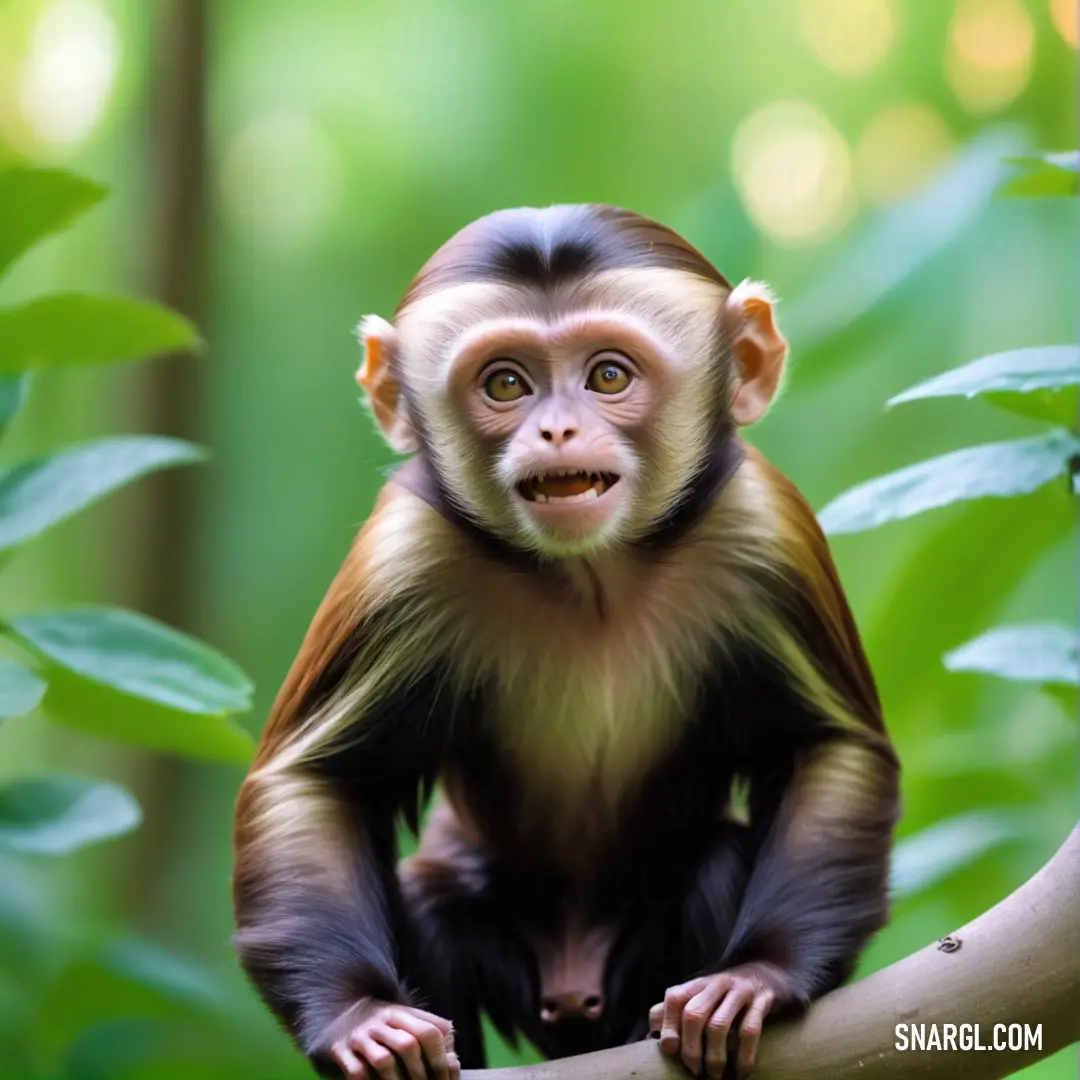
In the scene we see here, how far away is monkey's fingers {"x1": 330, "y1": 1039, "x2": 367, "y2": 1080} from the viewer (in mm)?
2303

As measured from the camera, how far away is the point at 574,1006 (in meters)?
2.91

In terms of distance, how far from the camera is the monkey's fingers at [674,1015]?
2.23 m

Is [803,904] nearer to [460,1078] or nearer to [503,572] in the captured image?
[460,1078]

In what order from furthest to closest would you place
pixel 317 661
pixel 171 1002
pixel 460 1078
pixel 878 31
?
pixel 878 31 < pixel 171 1002 < pixel 317 661 < pixel 460 1078

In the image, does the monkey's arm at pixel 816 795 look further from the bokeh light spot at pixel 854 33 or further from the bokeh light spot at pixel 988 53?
the bokeh light spot at pixel 854 33

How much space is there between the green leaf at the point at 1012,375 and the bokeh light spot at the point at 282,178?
395 cm

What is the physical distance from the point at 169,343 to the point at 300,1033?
1.41m

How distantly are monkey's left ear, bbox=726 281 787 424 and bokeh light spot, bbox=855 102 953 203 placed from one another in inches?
127

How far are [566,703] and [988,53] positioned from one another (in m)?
3.69

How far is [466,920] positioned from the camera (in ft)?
9.66

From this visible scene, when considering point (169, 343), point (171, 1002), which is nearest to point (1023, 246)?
point (169, 343)

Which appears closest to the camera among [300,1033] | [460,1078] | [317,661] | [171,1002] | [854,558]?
[460,1078]

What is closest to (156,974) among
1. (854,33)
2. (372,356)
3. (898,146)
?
(372,356)

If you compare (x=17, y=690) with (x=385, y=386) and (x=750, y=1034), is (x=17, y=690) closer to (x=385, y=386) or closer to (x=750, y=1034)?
(x=385, y=386)
